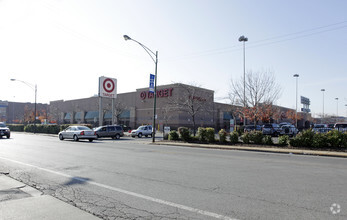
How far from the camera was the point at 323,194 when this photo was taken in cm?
592

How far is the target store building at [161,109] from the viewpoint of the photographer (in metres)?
49.1

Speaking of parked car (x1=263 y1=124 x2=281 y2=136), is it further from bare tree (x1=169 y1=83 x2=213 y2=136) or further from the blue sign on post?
the blue sign on post

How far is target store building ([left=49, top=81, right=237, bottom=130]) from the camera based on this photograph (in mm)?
49069

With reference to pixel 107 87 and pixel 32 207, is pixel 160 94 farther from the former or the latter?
pixel 32 207

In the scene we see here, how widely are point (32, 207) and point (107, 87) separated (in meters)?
37.0

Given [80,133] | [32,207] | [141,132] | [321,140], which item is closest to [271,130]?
[321,140]

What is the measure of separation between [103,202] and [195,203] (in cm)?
194

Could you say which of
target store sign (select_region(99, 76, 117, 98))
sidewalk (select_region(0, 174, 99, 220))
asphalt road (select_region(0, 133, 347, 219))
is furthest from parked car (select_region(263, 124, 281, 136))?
sidewalk (select_region(0, 174, 99, 220))

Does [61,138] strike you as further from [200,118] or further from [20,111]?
[20,111]

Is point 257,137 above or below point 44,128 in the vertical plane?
above

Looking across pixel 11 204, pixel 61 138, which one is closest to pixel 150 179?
pixel 11 204

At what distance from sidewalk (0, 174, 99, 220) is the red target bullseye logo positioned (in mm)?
35043

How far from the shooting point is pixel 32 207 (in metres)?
5.08

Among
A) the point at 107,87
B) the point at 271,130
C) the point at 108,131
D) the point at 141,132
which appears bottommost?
the point at 141,132
